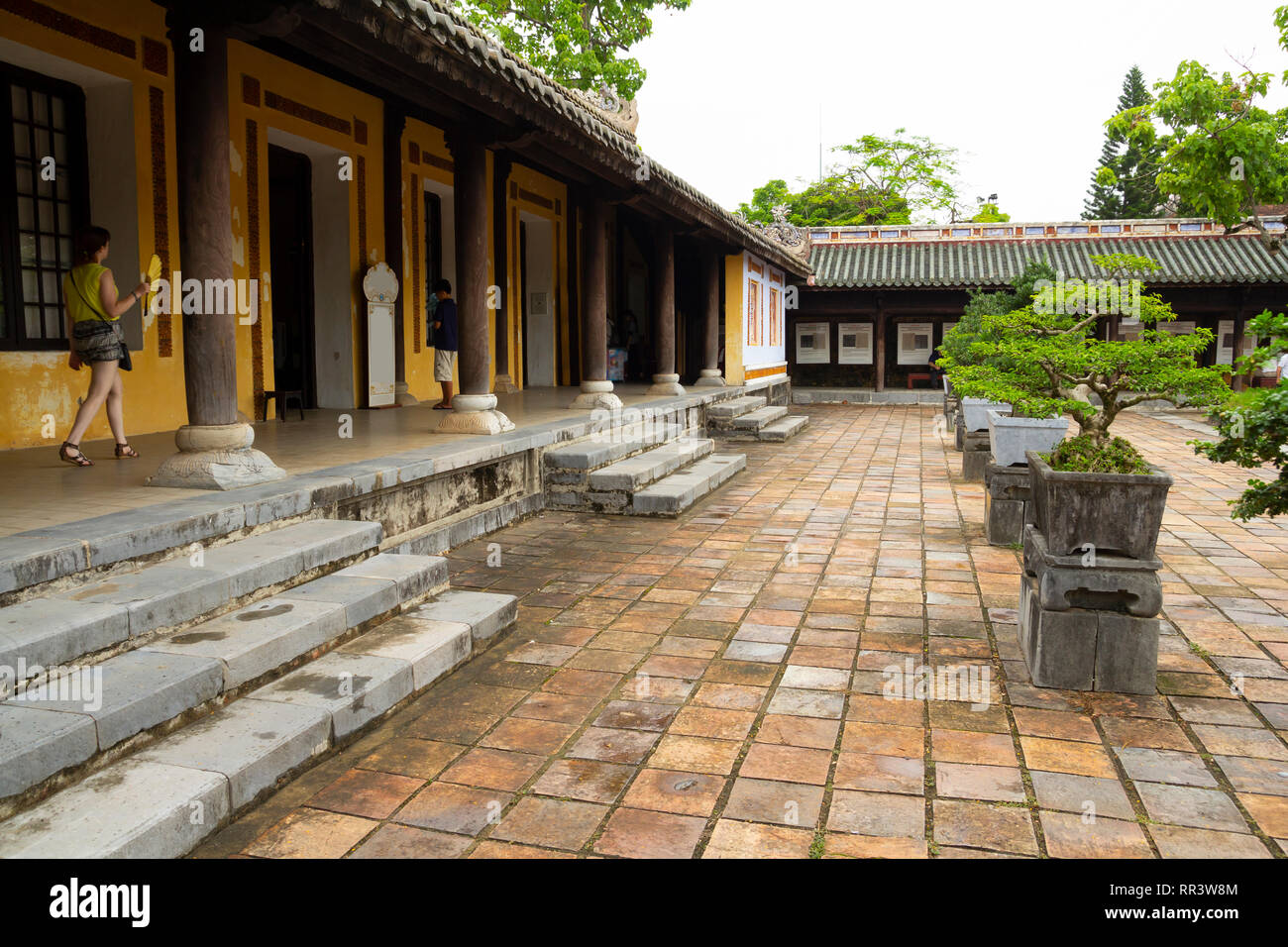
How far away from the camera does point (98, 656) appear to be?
3254 mm

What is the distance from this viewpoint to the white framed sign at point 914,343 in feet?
73.6

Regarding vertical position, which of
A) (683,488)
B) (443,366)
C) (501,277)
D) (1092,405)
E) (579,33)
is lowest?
(683,488)

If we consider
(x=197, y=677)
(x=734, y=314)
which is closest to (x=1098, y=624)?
(x=197, y=677)

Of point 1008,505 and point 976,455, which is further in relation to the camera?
point 976,455

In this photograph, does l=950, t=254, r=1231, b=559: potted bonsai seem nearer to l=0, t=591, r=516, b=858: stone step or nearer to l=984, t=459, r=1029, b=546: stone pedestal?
l=984, t=459, r=1029, b=546: stone pedestal

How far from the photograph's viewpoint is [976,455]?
10117 mm

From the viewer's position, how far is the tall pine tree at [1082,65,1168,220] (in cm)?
3931

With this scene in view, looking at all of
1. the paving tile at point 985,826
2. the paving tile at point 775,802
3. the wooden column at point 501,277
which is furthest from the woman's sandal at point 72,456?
the wooden column at point 501,277

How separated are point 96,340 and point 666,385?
8.78 metres

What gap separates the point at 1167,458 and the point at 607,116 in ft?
27.4

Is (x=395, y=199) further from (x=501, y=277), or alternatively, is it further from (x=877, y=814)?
(x=877, y=814)

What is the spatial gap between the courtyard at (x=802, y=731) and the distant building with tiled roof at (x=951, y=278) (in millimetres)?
16098
